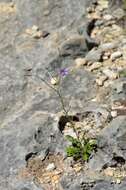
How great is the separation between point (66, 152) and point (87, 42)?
1852 millimetres

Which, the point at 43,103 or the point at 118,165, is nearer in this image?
the point at 118,165

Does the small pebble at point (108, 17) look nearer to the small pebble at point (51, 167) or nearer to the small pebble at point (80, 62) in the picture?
the small pebble at point (80, 62)

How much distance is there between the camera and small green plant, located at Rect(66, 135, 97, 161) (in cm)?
482

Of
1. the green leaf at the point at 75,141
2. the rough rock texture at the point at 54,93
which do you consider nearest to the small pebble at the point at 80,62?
the rough rock texture at the point at 54,93

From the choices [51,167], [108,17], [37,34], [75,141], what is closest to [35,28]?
[37,34]

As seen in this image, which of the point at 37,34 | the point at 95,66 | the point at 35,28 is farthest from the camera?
the point at 35,28

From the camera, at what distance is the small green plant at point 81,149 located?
15.8 feet

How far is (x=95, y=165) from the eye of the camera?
473 centimetres

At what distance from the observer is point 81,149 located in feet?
15.9

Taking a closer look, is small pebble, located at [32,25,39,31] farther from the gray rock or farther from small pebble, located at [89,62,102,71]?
small pebble, located at [89,62,102,71]

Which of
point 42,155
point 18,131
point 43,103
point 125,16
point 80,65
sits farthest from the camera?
point 125,16

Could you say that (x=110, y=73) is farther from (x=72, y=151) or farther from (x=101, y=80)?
(x=72, y=151)

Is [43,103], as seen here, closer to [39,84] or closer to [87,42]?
[39,84]

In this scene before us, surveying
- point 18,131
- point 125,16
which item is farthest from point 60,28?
point 18,131
